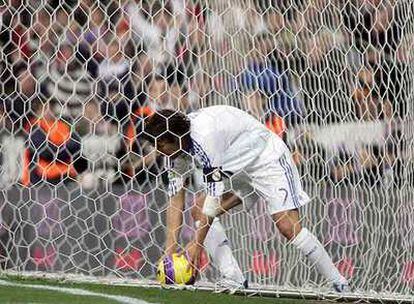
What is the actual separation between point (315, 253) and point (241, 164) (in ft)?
1.90

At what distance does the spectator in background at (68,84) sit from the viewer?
7.45 m

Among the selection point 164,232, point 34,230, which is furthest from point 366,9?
point 34,230

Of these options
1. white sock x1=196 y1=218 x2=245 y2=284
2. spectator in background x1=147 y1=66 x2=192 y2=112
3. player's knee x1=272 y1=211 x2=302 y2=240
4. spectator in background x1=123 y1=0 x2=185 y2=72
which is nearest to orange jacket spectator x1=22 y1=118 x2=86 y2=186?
spectator in background x1=147 y1=66 x2=192 y2=112

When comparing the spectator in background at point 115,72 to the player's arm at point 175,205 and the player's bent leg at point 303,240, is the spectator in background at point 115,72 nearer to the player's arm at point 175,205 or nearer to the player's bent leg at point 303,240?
the player's arm at point 175,205

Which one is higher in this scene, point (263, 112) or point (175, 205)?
point (263, 112)

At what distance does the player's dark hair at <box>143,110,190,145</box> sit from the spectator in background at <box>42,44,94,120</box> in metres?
1.31

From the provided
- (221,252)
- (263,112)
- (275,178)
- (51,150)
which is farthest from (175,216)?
(51,150)

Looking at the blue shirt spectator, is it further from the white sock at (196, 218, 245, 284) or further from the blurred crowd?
the white sock at (196, 218, 245, 284)

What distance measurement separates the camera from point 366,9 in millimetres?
7176

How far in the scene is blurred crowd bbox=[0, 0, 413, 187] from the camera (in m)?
7.19

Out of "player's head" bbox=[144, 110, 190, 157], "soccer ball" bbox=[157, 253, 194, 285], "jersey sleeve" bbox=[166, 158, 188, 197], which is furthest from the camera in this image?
"jersey sleeve" bbox=[166, 158, 188, 197]

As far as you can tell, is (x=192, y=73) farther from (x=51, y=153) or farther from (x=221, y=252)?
(x=221, y=252)

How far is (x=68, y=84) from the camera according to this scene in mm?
7547

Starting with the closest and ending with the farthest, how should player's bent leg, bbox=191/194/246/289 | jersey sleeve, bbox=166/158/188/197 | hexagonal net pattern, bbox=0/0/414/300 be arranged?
jersey sleeve, bbox=166/158/188/197 → player's bent leg, bbox=191/194/246/289 → hexagonal net pattern, bbox=0/0/414/300
